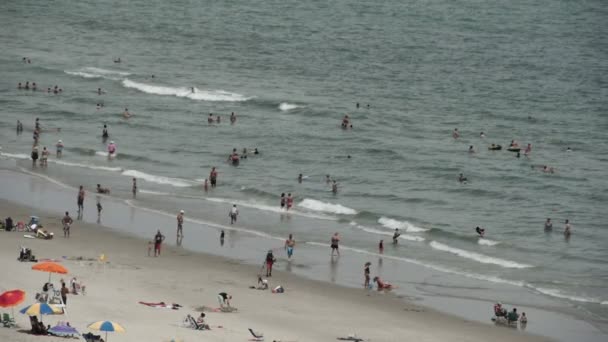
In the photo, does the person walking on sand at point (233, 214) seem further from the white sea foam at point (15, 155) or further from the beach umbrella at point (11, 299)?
the beach umbrella at point (11, 299)

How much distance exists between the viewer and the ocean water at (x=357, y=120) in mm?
47031

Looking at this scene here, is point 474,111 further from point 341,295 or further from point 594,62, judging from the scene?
point 341,295

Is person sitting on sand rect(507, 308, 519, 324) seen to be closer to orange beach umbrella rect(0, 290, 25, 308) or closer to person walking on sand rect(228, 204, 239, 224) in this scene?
person walking on sand rect(228, 204, 239, 224)

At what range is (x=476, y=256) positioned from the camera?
4447 cm

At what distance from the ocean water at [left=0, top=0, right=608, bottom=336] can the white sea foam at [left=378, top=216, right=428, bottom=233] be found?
13 cm

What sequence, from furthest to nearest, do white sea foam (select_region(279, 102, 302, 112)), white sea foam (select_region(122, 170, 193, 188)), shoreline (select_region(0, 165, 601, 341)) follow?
white sea foam (select_region(279, 102, 302, 112)), white sea foam (select_region(122, 170, 193, 188)), shoreline (select_region(0, 165, 601, 341))

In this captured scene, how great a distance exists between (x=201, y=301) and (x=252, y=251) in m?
8.88

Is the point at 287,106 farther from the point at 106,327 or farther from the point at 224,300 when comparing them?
the point at 106,327

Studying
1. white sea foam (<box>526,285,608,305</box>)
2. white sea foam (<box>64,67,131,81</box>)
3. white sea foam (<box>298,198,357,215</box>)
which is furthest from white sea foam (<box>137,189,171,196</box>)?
white sea foam (<box>64,67,131,81</box>)

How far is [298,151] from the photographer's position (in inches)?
2491

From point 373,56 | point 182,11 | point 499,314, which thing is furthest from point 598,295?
point 182,11

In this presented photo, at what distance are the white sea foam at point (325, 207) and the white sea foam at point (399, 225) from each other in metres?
1.79

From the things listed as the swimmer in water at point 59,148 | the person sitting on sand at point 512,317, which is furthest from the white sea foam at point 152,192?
the person sitting on sand at point 512,317

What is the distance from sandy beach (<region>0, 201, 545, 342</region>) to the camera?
30.1 metres
